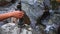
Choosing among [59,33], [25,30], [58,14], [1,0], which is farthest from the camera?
[1,0]

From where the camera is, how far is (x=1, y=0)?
1.80 metres

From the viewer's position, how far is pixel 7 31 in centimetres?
119

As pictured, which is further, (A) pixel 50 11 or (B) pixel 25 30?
(A) pixel 50 11

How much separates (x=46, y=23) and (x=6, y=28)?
0.49m

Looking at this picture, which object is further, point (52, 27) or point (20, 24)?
point (52, 27)

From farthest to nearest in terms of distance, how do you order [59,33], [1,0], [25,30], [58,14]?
1. [1,0]
2. [58,14]
3. [59,33]
4. [25,30]

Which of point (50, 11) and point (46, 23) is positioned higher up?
point (50, 11)

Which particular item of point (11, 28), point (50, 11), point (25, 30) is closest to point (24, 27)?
point (25, 30)

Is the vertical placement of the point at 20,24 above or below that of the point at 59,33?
above

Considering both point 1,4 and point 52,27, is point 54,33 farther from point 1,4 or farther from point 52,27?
point 1,4

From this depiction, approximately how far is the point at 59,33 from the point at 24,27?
0.42 m

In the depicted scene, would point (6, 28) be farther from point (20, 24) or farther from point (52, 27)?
point (52, 27)

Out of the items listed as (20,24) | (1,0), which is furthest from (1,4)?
(20,24)

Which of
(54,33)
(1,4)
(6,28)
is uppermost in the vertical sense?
(1,4)
